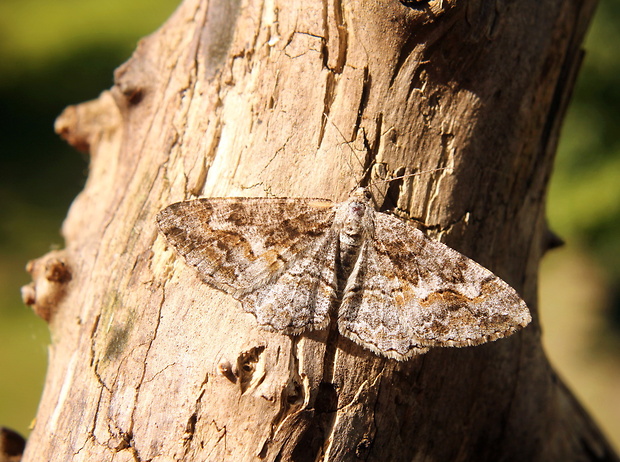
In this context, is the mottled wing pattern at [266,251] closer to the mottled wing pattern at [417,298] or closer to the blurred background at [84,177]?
the mottled wing pattern at [417,298]

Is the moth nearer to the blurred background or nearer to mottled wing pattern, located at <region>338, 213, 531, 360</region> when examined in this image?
mottled wing pattern, located at <region>338, 213, 531, 360</region>

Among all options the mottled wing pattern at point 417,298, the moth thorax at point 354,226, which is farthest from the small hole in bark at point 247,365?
the moth thorax at point 354,226

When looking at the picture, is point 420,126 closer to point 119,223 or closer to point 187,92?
point 187,92

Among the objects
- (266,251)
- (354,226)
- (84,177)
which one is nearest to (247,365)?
(266,251)

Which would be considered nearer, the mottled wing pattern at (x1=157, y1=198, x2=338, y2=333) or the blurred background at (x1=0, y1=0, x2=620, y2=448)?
the mottled wing pattern at (x1=157, y1=198, x2=338, y2=333)

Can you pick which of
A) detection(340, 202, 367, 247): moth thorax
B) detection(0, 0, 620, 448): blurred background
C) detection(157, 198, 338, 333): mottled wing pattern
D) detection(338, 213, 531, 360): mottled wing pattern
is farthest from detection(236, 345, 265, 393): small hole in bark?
detection(0, 0, 620, 448): blurred background

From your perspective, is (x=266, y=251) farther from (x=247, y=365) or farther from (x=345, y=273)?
(x=247, y=365)
